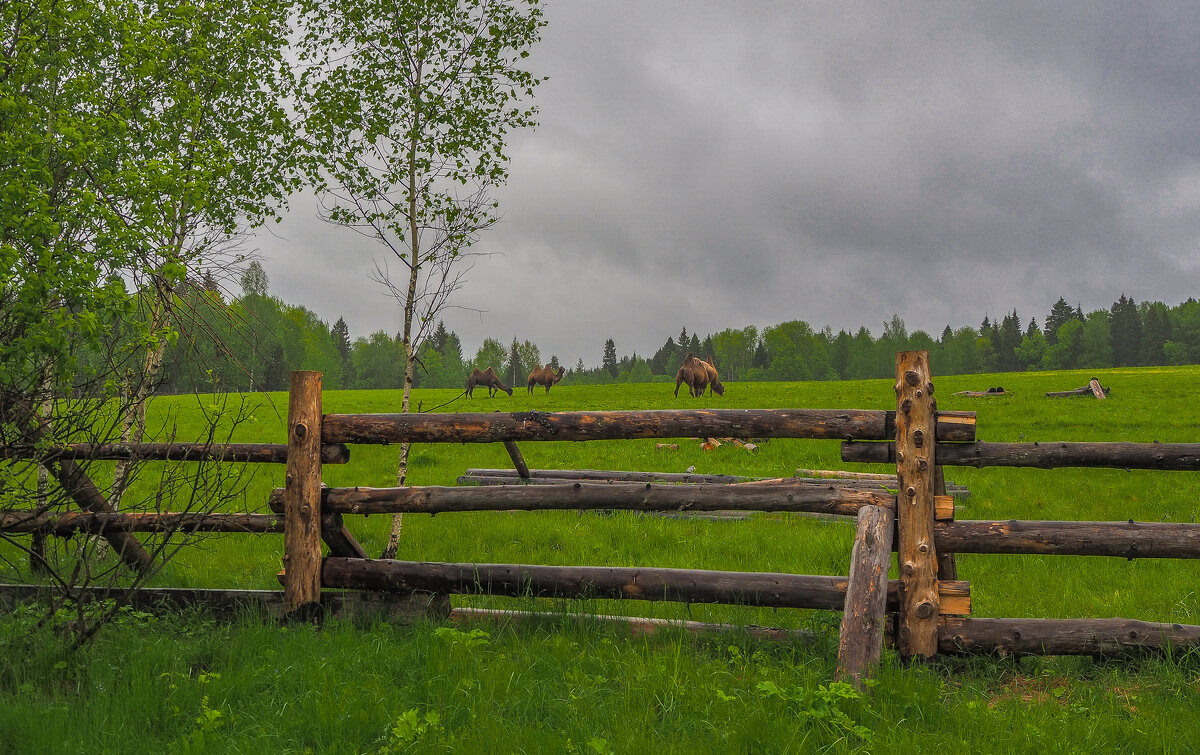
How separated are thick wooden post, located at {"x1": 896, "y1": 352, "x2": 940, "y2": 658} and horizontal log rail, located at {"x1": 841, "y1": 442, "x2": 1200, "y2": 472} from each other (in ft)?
0.79

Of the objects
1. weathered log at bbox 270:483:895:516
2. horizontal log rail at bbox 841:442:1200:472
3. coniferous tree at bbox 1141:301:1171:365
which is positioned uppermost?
coniferous tree at bbox 1141:301:1171:365

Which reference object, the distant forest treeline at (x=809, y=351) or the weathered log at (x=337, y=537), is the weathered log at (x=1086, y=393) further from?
the distant forest treeline at (x=809, y=351)

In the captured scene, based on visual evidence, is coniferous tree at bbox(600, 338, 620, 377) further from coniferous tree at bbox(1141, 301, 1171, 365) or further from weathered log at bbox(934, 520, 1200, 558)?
weathered log at bbox(934, 520, 1200, 558)

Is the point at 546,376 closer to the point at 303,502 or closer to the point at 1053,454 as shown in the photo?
the point at 303,502

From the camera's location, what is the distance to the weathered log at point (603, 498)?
4836 millimetres

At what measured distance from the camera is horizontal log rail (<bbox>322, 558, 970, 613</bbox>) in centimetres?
466

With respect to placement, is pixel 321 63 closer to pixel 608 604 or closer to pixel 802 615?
pixel 608 604

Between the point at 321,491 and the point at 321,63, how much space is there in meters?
5.58

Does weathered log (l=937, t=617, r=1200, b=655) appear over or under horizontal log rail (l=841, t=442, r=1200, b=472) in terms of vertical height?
under

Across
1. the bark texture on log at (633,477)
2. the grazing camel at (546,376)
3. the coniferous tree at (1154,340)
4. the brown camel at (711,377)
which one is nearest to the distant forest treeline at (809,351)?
the coniferous tree at (1154,340)

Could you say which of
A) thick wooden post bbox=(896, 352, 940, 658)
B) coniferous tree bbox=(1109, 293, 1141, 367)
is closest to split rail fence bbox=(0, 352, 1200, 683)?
thick wooden post bbox=(896, 352, 940, 658)

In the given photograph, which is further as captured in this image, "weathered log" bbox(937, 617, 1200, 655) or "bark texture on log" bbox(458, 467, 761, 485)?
"bark texture on log" bbox(458, 467, 761, 485)

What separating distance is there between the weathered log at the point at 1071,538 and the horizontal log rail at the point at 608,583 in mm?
340

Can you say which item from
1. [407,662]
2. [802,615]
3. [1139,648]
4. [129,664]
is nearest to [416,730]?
[407,662]
